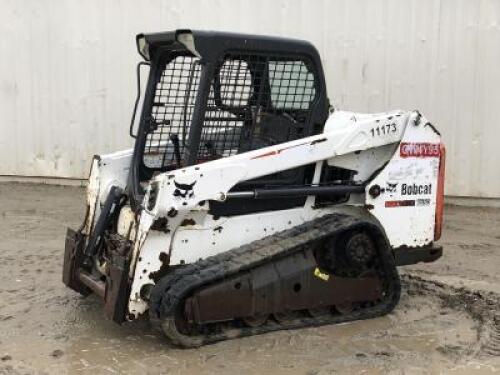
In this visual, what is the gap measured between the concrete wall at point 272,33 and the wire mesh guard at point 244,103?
4955 millimetres

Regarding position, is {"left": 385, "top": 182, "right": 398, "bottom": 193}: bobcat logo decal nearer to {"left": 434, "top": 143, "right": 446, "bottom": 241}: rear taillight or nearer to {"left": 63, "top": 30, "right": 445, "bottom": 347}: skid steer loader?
{"left": 63, "top": 30, "right": 445, "bottom": 347}: skid steer loader

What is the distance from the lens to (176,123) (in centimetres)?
501

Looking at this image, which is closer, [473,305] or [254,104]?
[254,104]

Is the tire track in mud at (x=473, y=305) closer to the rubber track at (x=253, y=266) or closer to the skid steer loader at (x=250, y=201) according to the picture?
the skid steer loader at (x=250, y=201)

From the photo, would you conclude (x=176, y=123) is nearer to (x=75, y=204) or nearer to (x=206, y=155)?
(x=206, y=155)

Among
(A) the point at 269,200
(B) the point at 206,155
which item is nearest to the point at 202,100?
(B) the point at 206,155

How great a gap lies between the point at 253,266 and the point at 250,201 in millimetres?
458

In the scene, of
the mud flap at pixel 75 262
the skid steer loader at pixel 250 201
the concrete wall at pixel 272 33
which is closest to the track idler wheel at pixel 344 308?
the skid steer loader at pixel 250 201

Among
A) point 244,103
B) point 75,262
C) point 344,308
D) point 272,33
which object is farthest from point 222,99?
point 272,33

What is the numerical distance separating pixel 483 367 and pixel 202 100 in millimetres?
2359

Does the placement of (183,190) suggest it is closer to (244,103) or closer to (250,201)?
(250,201)

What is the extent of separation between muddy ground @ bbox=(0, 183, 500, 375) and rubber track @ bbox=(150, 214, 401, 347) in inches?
2.6

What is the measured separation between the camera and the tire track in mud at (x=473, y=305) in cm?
443

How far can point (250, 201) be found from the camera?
4.64 m
